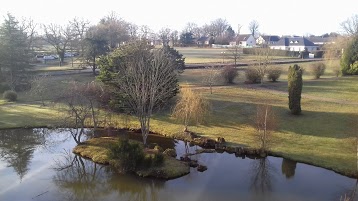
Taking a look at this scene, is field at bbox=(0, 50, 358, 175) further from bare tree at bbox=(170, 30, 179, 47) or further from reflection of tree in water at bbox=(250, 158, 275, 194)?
bare tree at bbox=(170, 30, 179, 47)

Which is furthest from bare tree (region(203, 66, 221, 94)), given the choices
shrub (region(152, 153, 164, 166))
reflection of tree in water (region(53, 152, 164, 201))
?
reflection of tree in water (region(53, 152, 164, 201))

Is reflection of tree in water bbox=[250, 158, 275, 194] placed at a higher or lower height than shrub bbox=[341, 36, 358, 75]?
lower

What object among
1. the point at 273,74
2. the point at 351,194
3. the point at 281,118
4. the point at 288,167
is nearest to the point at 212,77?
the point at 273,74

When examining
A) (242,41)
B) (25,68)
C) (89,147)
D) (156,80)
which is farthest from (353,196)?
(242,41)

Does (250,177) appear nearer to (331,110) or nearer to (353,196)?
(353,196)

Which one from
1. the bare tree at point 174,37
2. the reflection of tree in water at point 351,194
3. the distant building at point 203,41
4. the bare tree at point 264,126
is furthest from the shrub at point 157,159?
the distant building at point 203,41

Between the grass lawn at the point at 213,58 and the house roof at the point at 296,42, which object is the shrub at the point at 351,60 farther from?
the house roof at the point at 296,42
